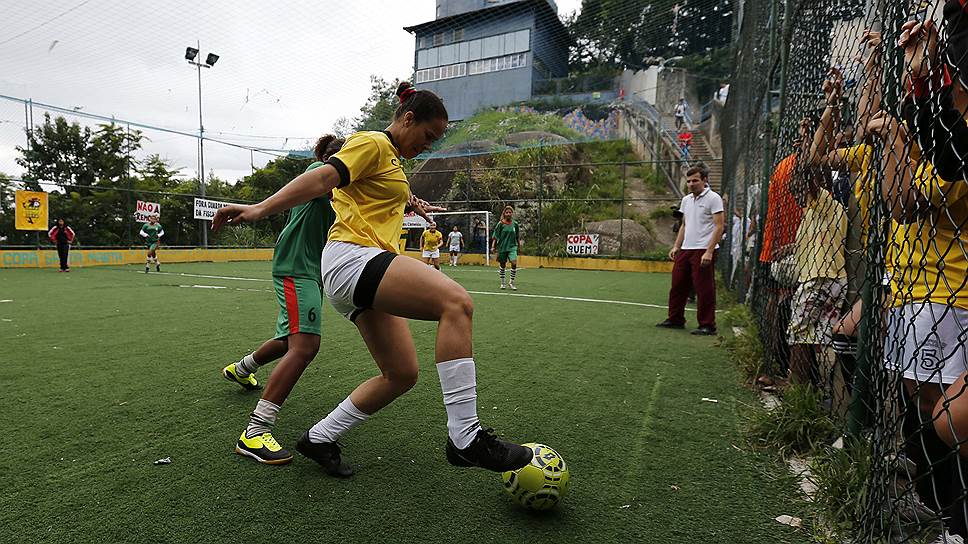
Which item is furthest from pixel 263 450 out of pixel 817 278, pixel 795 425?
pixel 817 278

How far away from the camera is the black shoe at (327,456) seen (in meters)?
2.38

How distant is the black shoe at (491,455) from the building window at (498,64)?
136ft

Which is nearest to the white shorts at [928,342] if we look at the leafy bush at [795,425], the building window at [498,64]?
the leafy bush at [795,425]

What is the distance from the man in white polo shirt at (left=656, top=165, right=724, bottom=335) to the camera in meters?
6.18

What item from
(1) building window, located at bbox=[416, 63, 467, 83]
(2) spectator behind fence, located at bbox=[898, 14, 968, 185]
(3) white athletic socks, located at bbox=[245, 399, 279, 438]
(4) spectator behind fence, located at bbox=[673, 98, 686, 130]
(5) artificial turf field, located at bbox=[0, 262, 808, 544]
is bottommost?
(5) artificial turf field, located at bbox=[0, 262, 808, 544]

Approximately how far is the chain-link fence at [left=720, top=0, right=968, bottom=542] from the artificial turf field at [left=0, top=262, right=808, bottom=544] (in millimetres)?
448

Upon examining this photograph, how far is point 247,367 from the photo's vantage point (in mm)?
3564

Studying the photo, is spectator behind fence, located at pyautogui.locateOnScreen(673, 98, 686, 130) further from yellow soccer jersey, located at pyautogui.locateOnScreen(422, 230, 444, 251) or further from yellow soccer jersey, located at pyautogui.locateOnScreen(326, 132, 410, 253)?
yellow soccer jersey, located at pyautogui.locateOnScreen(326, 132, 410, 253)

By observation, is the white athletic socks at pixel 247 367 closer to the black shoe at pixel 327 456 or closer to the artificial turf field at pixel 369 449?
the artificial turf field at pixel 369 449

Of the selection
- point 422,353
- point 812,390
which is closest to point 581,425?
point 812,390

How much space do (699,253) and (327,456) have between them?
5234 mm

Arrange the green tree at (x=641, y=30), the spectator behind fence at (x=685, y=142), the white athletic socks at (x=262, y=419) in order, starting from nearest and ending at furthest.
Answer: the white athletic socks at (x=262, y=419) → the green tree at (x=641, y=30) → the spectator behind fence at (x=685, y=142)

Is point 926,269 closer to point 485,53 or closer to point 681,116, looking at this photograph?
point 681,116

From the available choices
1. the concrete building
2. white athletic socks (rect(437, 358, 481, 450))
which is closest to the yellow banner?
white athletic socks (rect(437, 358, 481, 450))
